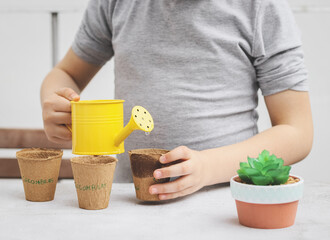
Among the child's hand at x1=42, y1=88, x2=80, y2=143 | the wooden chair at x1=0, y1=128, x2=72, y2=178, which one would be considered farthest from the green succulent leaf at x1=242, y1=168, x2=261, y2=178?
the wooden chair at x1=0, y1=128, x2=72, y2=178

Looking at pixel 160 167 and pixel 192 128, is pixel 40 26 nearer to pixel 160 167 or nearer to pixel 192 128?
pixel 192 128

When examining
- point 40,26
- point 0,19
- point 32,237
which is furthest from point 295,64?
point 0,19

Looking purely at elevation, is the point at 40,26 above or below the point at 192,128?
above

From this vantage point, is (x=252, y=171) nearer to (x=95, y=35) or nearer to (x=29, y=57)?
(x=95, y=35)

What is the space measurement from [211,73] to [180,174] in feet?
0.95

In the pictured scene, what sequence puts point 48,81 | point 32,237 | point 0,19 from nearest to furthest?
point 32,237, point 48,81, point 0,19

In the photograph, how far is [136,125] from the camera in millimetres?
607

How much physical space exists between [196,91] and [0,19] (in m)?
1.03

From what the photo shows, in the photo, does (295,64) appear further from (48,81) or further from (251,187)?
(48,81)

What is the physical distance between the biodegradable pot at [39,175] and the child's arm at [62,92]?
0.07 meters

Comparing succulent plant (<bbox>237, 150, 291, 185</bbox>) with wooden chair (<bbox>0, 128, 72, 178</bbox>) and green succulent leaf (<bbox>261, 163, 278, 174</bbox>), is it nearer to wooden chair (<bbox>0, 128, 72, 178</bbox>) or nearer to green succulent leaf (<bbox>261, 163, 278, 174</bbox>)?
green succulent leaf (<bbox>261, 163, 278, 174</bbox>)

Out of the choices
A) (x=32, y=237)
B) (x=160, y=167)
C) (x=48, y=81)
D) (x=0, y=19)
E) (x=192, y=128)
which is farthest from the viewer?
(x=0, y=19)

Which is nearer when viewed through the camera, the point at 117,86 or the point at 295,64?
the point at 295,64

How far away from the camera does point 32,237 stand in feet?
1.74
